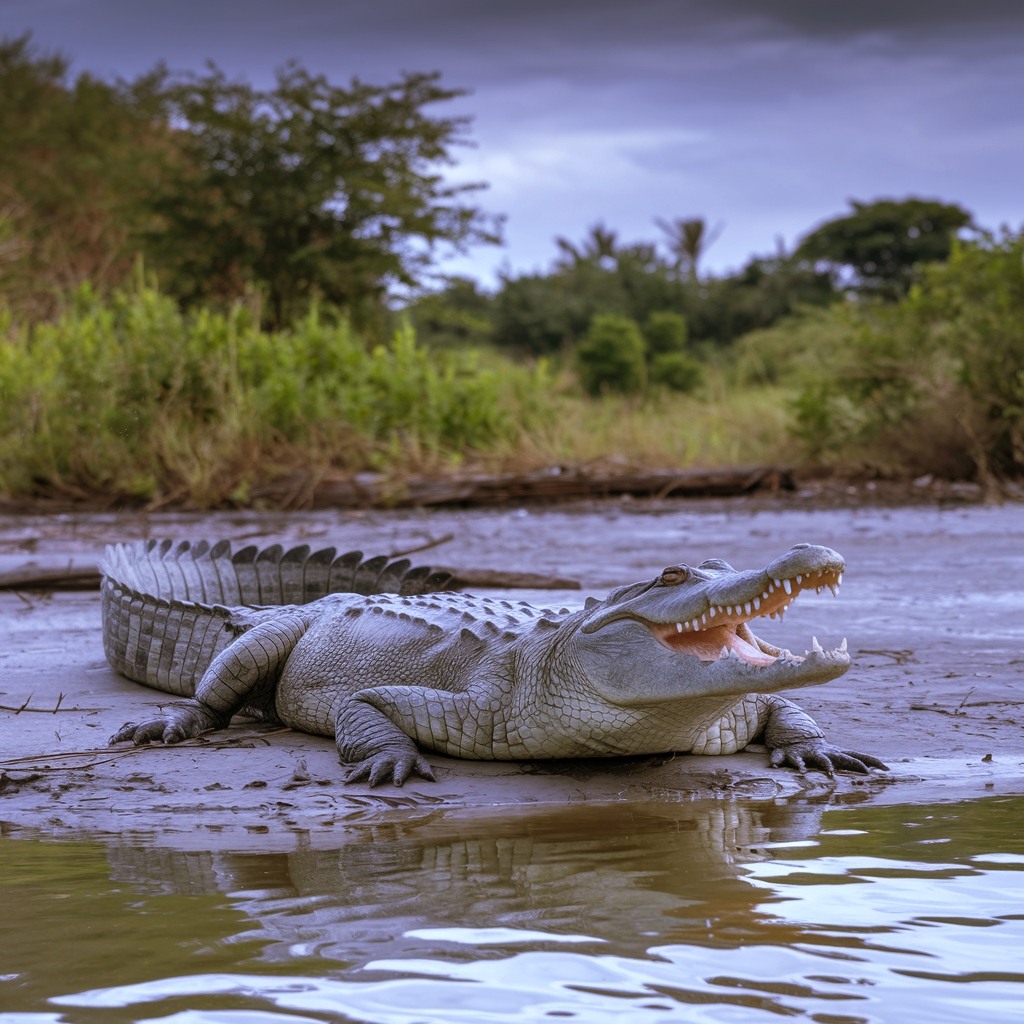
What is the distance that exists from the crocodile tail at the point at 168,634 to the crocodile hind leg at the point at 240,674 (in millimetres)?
186

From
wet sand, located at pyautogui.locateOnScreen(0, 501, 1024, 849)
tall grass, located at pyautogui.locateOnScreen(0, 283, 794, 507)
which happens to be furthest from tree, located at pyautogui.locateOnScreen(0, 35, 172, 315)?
wet sand, located at pyautogui.locateOnScreen(0, 501, 1024, 849)

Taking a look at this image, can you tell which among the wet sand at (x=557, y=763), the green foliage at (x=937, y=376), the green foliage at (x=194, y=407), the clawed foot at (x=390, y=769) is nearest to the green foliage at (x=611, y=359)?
the green foliage at (x=937, y=376)

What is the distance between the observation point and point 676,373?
1082 inches

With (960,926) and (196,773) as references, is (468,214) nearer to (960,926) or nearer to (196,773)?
(196,773)

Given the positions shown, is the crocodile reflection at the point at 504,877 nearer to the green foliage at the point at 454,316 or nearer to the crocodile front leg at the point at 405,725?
the crocodile front leg at the point at 405,725

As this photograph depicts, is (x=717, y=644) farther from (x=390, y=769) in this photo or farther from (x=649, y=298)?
(x=649, y=298)

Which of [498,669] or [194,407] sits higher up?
[194,407]

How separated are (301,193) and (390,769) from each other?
52.4ft

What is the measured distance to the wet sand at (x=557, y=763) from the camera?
2939 mm

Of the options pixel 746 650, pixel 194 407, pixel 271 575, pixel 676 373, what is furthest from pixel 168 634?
pixel 676 373

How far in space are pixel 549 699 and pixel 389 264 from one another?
629 inches

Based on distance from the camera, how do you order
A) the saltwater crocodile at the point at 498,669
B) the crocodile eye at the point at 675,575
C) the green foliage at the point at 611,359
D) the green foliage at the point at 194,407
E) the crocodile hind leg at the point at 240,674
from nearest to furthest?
the saltwater crocodile at the point at 498,669 → the crocodile eye at the point at 675,575 → the crocodile hind leg at the point at 240,674 → the green foliage at the point at 194,407 → the green foliage at the point at 611,359

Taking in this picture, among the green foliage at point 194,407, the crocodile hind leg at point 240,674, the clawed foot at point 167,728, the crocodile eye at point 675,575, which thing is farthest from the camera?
the green foliage at point 194,407

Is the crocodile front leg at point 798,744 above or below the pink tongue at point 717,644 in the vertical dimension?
below
